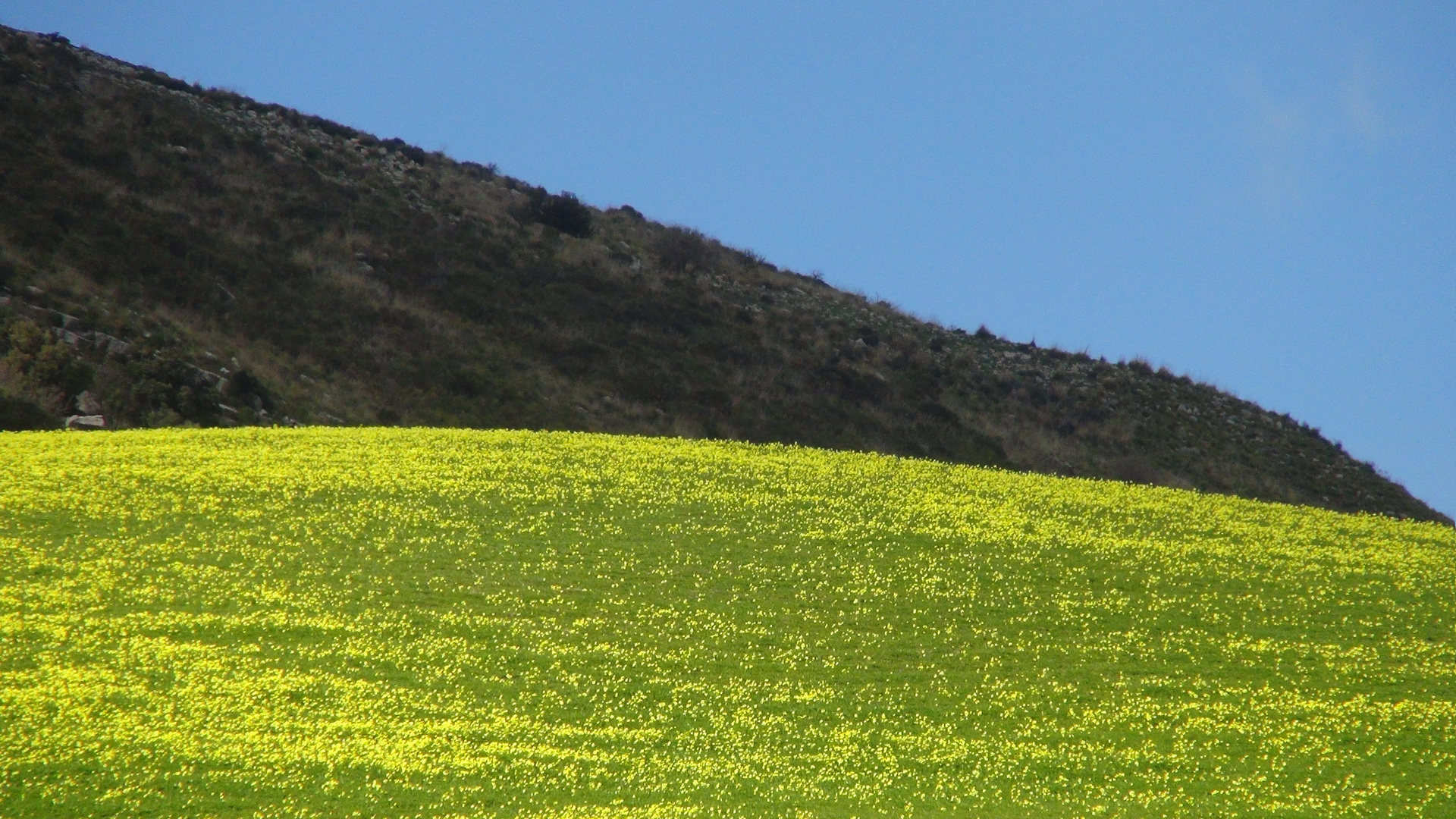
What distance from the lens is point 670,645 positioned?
720 inches

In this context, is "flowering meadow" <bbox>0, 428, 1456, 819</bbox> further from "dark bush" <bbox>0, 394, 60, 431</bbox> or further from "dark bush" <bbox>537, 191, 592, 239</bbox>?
"dark bush" <bbox>537, 191, 592, 239</bbox>

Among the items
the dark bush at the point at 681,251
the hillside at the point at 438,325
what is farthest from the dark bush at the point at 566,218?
the dark bush at the point at 681,251

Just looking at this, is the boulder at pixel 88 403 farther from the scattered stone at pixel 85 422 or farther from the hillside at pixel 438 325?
the scattered stone at pixel 85 422

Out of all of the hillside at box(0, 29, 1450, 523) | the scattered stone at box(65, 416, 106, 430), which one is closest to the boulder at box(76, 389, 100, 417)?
the hillside at box(0, 29, 1450, 523)

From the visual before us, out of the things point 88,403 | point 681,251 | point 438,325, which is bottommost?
point 88,403

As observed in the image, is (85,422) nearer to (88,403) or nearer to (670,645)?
(88,403)

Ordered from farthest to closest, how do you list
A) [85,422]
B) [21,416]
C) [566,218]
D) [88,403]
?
[566,218] → [88,403] → [85,422] → [21,416]

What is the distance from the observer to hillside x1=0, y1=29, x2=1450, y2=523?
3759 cm

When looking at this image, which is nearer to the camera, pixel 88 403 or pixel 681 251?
pixel 88 403

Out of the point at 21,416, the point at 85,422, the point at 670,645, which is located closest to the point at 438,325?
the point at 85,422

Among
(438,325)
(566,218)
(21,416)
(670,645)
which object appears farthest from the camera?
(566,218)

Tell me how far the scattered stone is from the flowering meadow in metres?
3.56

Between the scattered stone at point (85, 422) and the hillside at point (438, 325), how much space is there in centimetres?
54

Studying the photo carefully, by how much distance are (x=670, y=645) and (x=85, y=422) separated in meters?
20.4
